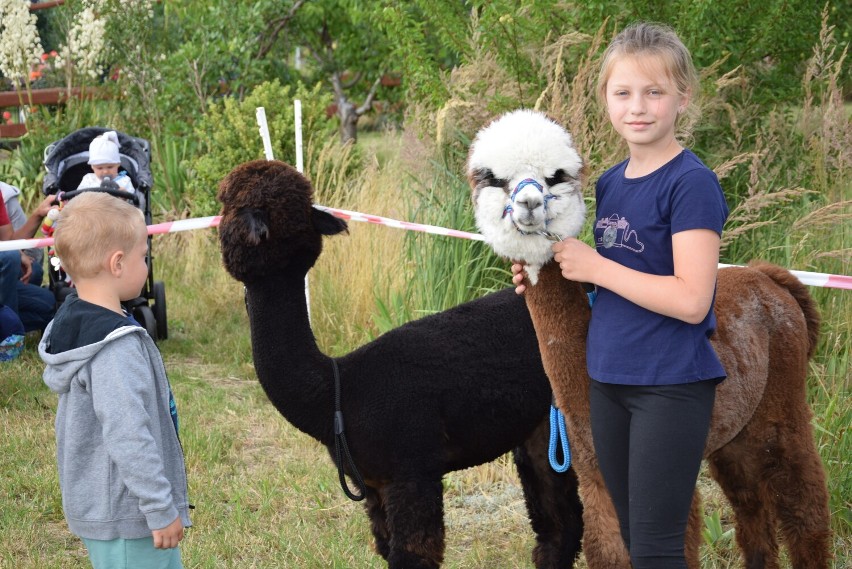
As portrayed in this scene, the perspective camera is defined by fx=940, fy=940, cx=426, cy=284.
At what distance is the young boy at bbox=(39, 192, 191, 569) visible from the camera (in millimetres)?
2484

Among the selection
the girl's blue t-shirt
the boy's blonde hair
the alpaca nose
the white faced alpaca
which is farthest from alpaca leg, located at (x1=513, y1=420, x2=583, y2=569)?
the boy's blonde hair

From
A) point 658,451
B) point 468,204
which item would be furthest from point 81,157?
point 658,451

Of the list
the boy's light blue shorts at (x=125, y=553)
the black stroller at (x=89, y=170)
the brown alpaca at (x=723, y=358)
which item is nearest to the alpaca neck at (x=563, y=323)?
the brown alpaca at (x=723, y=358)

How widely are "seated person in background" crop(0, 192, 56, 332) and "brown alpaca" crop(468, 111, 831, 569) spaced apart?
16.5 ft

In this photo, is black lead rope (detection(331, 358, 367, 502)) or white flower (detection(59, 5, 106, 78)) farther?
white flower (detection(59, 5, 106, 78))

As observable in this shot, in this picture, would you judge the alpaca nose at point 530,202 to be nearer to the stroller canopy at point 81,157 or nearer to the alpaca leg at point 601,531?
the alpaca leg at point 601,531

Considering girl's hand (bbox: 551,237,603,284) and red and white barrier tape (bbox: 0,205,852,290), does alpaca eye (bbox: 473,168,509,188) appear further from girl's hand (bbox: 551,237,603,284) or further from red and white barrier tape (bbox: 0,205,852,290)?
red and white barrier tape (bbox: 0,205,852,290)

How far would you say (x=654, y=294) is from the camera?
7.52ft

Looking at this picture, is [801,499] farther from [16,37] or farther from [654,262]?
[16,37]

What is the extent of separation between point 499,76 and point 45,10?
529 inches

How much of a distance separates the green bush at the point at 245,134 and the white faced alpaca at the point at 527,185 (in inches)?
240

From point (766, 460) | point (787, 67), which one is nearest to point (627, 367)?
point (766, 460)

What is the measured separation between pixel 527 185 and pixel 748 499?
1520mm

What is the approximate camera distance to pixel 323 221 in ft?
10.9
